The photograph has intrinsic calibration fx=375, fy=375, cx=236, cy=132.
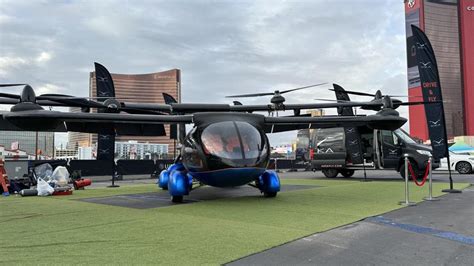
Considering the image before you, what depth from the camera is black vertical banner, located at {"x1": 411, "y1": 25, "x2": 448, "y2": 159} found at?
13.3m

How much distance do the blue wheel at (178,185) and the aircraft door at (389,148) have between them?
11.6 m

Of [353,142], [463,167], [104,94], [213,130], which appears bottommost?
[463,167]

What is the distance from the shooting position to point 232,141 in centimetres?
994

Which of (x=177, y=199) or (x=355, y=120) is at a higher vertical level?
(x=355, y=120)

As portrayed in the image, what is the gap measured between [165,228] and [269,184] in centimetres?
516

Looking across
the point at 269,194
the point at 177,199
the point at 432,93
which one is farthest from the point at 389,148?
the point at 177,199

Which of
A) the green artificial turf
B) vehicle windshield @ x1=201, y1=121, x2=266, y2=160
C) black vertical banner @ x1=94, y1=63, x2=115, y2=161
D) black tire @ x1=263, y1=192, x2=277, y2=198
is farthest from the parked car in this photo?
black vertical banner @ x1=94, y1=63, x2=115, y2=161

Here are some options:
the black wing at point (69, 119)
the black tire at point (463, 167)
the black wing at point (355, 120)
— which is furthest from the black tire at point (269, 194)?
the black tire at point (463, 167)

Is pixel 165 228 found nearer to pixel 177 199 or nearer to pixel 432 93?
pixel 177 199

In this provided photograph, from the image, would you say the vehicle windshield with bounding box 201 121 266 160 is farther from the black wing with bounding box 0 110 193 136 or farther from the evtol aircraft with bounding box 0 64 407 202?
the black wing with bounding box 0 110 193 136

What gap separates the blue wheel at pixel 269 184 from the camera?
11.3 meters

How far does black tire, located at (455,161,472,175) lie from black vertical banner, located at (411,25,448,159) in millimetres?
12203

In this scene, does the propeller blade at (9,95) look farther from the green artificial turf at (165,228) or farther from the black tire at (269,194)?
the black tire at (269,194)

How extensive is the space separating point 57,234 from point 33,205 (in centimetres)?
490
